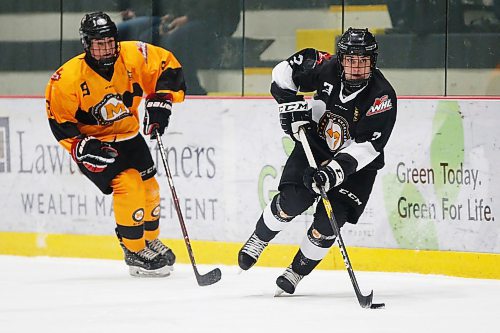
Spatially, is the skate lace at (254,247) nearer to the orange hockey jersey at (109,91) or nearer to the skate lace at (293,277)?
the skate lace at (293,277)

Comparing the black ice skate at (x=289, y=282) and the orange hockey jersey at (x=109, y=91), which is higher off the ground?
the orange hockey jersey at (x=109, y=91)

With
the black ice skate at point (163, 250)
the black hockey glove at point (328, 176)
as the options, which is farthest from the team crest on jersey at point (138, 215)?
the black hockey glove at point (328, 176)

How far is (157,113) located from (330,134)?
0.95 m

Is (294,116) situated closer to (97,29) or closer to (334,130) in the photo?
(334,130)

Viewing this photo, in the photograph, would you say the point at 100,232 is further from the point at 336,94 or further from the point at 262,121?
the point at 336,94

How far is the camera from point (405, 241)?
5867 mm

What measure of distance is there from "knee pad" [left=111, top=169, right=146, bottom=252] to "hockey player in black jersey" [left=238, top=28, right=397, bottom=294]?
0.74m

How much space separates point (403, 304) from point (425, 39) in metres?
1.83

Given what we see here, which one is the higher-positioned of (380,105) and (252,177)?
(380,105)

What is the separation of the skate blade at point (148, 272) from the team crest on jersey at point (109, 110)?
0.71 meters

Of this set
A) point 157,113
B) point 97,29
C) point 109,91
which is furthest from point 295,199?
point 97,29

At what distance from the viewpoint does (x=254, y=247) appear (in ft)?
17.0

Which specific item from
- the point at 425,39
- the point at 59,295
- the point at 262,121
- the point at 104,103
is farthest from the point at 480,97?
the point at 59,295

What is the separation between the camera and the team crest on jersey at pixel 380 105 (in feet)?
16.2
